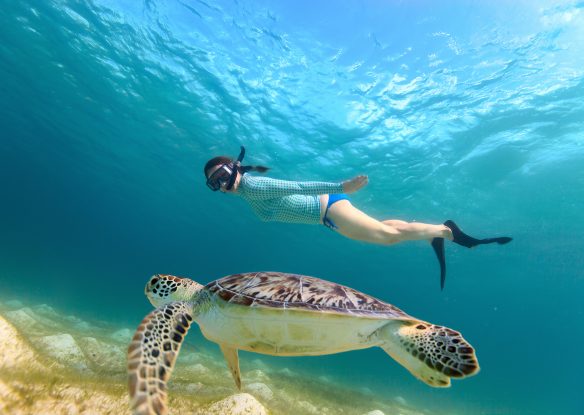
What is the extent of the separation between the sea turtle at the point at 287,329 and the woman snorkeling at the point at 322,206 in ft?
7.62

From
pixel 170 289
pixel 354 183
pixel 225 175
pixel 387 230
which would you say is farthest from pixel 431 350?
pixel 225 175

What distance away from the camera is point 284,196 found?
221 inches

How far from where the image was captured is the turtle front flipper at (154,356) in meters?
1.88

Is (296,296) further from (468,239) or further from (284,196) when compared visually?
(468,239)

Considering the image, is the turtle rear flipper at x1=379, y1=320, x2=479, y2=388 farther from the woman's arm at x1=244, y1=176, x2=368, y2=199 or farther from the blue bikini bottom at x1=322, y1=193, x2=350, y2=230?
the blue bikini bottom at x1=322, y1=193, x2=350, y2=230

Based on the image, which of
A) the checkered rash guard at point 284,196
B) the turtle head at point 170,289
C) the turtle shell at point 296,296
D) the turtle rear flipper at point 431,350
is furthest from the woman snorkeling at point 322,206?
the turtle rear flipper at point 431,350

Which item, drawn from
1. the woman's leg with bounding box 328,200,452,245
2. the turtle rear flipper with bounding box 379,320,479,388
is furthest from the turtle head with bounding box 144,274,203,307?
the woman's leg with bounding box 328,200,452,245

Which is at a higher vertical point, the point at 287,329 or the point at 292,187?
the point at 292,187

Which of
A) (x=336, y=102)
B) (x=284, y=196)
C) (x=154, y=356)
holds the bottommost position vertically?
(x=154, y=356)

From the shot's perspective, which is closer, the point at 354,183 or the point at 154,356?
the point at 154,356

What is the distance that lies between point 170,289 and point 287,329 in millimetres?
1492

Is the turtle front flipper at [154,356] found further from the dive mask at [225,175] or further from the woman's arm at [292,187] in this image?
the woman's arm at [292,187]

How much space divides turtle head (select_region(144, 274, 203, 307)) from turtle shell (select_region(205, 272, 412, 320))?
1.26 feet

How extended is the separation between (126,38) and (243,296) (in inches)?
532
